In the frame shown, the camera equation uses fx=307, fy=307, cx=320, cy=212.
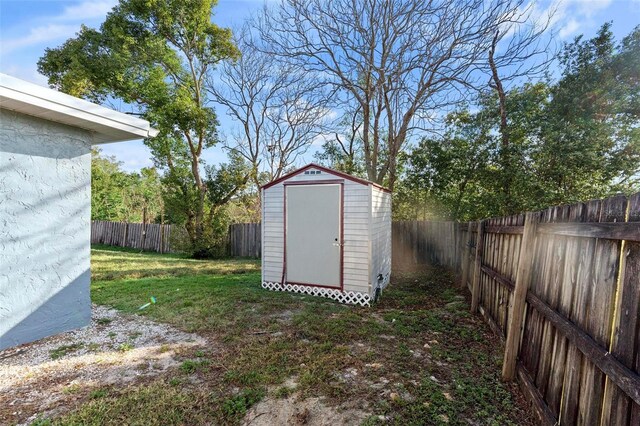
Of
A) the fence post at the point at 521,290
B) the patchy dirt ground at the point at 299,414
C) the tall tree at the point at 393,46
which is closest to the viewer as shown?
the patchy dirt ground at the point at 299,414

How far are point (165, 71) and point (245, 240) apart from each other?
724cm

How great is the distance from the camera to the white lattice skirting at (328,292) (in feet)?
17.7

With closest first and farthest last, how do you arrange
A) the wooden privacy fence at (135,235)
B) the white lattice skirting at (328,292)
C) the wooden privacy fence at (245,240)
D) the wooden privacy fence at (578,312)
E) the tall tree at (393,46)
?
1. the wooden privacy fence at (578,312)
2. the white lattice skirting at (328,292)
3. the tall tree at (393,46)
4. the wooden privacy fence at (245,240)
5. the wooden privacy fence at (135,235)

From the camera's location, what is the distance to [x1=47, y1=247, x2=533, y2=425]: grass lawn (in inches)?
89.4

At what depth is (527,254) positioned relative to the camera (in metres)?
2.54

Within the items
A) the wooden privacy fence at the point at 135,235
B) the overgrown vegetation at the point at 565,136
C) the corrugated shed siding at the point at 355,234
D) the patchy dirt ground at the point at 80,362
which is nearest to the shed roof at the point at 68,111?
the patchy dirt ground at the point at 80,362

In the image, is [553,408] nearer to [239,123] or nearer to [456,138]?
[456,138]

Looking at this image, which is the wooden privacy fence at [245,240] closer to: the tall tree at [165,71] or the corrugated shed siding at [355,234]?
the tall tree at [165,71]

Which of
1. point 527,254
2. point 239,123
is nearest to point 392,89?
point 239,123

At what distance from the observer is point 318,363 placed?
301cm

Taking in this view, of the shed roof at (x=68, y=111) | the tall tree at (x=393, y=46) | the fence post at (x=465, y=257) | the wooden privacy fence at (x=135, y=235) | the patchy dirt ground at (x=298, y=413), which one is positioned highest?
the tall tree at (x=393, y=46)

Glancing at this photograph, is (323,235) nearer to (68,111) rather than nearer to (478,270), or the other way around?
(478,270)

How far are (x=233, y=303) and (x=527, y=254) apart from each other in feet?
13.7

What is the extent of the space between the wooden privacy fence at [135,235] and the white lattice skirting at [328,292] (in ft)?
27.8
